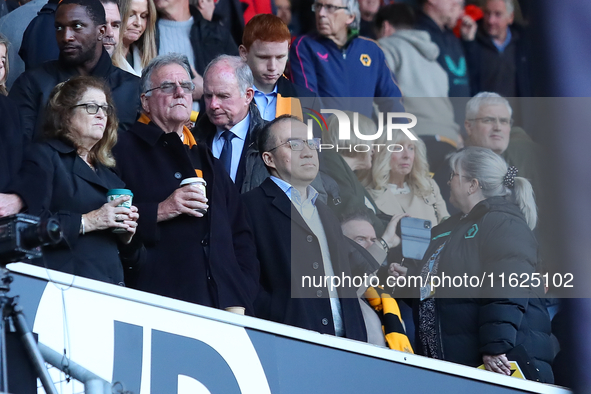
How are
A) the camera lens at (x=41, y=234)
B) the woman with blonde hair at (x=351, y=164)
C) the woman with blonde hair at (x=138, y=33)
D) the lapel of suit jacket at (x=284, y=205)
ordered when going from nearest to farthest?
the camera lens at (x=41, y=234) → the lapel of suit jacket at (x=284, y=205) → the woman with blonde hair at (x=351, y=164) → the woman with blonde hair at (x=138, y=33)

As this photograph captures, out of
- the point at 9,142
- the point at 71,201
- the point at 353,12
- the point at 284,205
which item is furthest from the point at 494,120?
the point at 9,142

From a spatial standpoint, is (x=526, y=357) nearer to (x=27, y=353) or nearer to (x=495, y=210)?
(x=495, y=210)

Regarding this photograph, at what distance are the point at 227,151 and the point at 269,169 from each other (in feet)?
0.94

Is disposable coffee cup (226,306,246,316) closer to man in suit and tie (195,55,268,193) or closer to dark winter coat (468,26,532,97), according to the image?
man in suit and tie (195,55,268,193)

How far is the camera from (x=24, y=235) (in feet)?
6.06

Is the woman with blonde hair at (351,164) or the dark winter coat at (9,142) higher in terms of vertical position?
the dark winter coat at (9,142)

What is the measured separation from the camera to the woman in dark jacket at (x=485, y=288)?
170 inches

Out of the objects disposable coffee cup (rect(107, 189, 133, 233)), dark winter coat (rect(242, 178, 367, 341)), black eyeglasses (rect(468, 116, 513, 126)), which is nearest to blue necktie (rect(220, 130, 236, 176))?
dark winter coat (rect(242, 178, 367, 341))

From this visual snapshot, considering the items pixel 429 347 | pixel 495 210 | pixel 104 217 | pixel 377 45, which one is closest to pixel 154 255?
pixel 104 217

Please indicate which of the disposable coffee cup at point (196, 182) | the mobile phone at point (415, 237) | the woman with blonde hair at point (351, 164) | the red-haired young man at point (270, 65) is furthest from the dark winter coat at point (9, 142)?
the mobile phone at point (415, 237)

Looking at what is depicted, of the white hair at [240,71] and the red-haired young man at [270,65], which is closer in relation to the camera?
the white hair at [240,71]

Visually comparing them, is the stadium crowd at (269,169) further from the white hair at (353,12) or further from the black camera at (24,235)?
the black camera at (24,235)

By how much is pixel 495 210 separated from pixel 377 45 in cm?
168

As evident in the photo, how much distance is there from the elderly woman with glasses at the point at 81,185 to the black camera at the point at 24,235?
5.04ft
